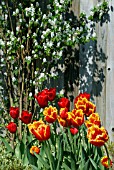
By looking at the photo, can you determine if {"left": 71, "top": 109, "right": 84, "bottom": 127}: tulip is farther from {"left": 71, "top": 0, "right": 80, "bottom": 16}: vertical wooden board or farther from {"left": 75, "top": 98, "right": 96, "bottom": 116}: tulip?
{"left": 71, "top": 0, "right": 80, "bottom": 16}: vertical wooden board

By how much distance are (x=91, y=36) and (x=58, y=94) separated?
75 centimetres

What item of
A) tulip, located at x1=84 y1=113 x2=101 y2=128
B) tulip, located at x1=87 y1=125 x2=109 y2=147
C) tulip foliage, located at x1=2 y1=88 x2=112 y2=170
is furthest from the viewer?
tulip foliage, located at x1=2 y1=88 x2=112 y2=170

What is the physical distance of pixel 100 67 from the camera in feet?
15.1

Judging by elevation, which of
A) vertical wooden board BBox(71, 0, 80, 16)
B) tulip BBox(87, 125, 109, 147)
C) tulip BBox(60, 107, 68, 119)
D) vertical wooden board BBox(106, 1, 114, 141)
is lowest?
tulip BBox(87, 125, 109, 147)

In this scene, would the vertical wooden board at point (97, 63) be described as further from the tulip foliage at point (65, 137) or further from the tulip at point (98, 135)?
the tulip at point (98, 135)

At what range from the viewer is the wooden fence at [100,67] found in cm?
454

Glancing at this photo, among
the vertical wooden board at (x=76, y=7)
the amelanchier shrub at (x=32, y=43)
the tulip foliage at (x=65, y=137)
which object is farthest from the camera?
the vertical wooden board at (x=76, y=7)

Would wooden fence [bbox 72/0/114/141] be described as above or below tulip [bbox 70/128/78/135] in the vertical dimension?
above

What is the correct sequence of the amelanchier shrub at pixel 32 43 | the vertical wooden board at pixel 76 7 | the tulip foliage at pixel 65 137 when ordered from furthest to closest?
1. the vertical wooden board at pixel 76 7
2. the amelanchier shrub at pixel 32 43
3. the tulip foliage at pixel 65 137

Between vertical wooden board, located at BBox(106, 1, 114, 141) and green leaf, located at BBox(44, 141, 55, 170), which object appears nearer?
green leaf, located at BBox(44, 141, 55, 170)

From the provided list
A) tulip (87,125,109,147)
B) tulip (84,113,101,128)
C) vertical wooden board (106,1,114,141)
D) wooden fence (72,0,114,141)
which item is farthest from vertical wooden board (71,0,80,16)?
tulip (87,125,109,147)

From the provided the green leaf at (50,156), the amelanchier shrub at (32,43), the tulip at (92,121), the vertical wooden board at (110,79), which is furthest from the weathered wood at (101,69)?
the tulip at (92,121)

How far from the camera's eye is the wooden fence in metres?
4.54

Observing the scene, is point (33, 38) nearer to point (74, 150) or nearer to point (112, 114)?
point (112, 114)
